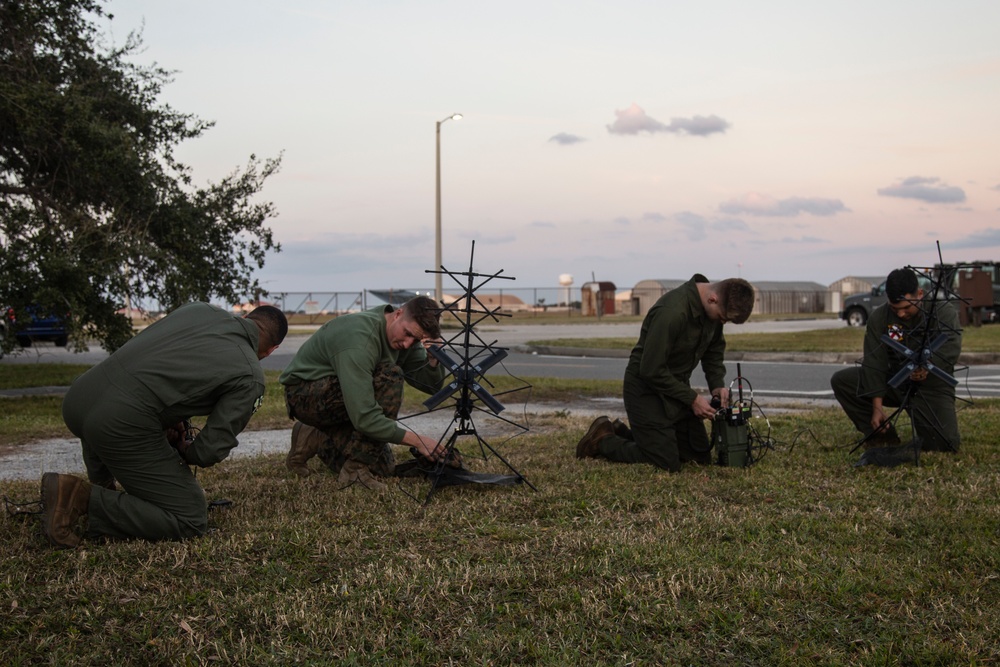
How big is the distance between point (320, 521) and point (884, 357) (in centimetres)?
453

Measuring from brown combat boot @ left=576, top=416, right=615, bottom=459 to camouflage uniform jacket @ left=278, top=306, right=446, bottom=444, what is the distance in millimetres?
1382

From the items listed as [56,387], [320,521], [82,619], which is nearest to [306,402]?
[320,521]

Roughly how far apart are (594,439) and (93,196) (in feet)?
29.6

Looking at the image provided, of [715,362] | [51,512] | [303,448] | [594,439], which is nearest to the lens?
[51,512]

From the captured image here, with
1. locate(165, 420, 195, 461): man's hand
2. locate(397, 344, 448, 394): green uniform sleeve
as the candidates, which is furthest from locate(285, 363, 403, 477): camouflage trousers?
locate(165, 420, 195, 461): man's hand

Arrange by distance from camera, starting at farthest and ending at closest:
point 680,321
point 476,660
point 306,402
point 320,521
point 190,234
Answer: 1. point 190,234
2. point 680,321
3. point 306,402
4. point 320,521
5. point 476,660

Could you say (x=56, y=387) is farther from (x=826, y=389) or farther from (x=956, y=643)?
(x=956, y=643)

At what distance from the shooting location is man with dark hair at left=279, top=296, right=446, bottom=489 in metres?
5.82

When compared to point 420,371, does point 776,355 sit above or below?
below

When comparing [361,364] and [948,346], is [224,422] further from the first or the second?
[948,346]

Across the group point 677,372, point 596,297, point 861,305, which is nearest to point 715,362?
point 677,372

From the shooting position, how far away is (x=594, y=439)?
7512 millimetres

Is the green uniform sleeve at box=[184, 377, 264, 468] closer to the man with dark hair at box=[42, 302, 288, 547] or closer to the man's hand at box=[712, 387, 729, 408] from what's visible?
the man with dark hair at box=[42, 302, 288, 547]

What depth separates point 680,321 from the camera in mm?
6887
